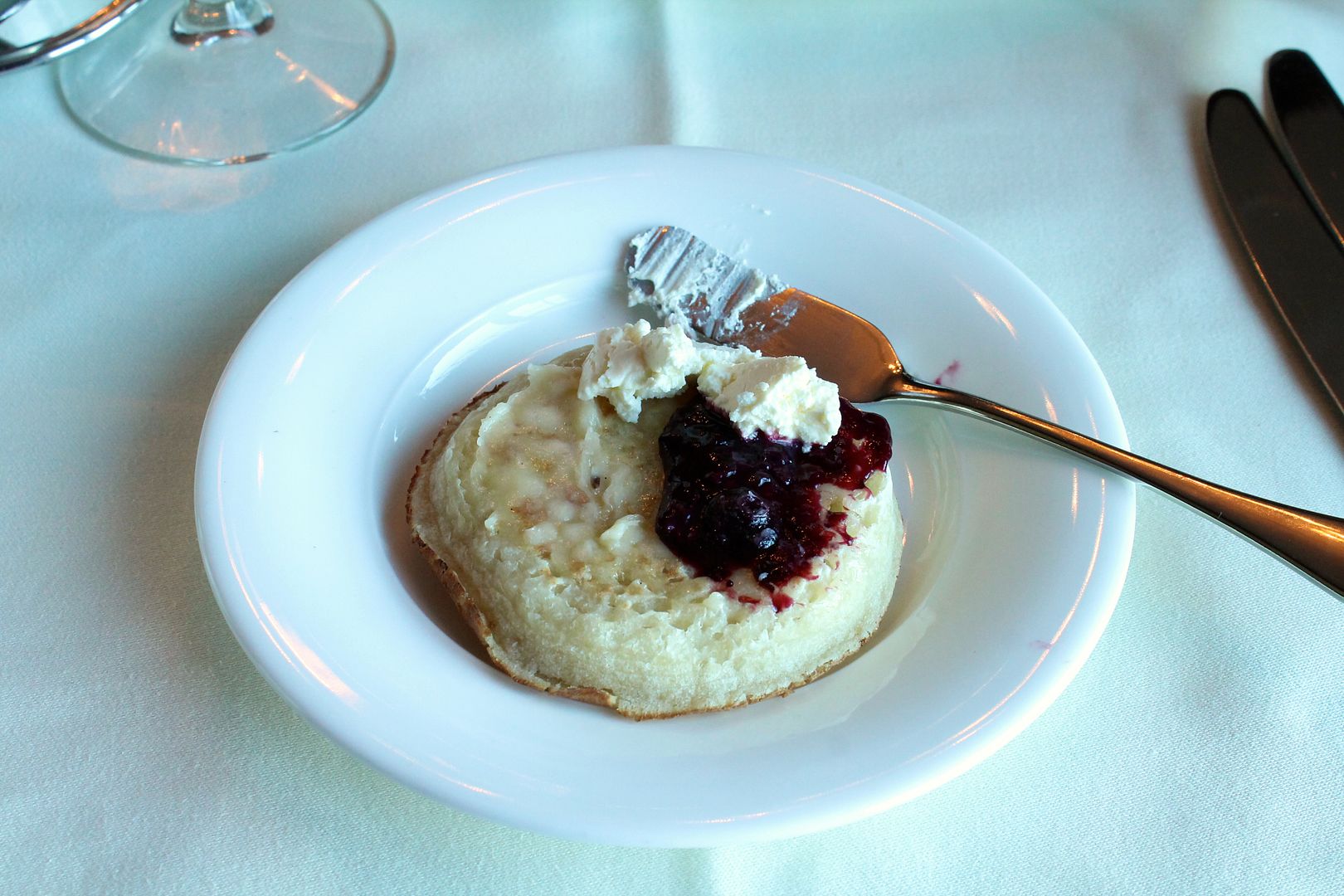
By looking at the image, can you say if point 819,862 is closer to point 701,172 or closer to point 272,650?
point 272,650

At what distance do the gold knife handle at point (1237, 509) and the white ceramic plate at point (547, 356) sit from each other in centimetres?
4

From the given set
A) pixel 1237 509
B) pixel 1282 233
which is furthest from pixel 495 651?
pixel 1282 233

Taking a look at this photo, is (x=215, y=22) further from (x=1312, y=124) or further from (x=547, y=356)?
(x=1312, y=124)

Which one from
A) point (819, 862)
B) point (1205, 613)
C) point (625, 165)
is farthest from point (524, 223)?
point (1205, 613)

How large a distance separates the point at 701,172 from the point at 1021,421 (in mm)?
860

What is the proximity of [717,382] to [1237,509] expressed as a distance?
36.2 inches

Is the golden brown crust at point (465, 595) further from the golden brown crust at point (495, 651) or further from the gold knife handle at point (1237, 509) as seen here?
the gold knife handle at point (1237, 509)

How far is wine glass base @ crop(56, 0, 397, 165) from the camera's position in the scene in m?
2.66

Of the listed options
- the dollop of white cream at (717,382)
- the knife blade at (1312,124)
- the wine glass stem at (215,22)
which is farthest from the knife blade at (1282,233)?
the wine glass stem at (215,22)

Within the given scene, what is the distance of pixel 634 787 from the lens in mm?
1450

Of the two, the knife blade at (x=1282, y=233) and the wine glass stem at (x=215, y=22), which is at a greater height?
the knife blade at (x=1282, y=233)

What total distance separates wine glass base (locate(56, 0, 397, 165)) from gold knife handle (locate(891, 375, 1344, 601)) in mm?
1923

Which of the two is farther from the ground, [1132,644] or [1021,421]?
[1021,421]

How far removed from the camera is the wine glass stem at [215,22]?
9.43 feet
